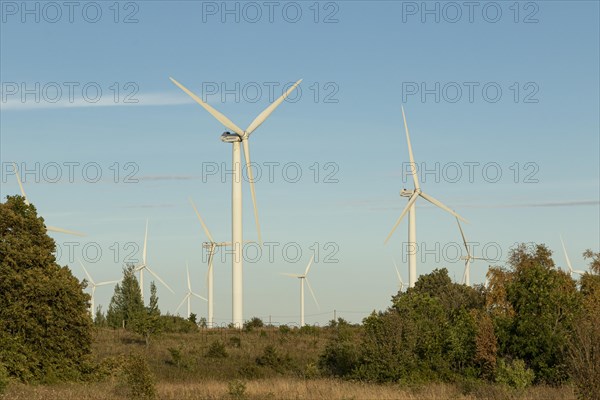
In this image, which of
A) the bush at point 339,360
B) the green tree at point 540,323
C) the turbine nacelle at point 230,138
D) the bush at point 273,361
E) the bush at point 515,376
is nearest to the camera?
the bush at point 515,376

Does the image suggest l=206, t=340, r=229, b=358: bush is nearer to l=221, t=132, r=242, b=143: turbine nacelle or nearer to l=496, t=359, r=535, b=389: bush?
l=221, t=132, r=242, b=143: turbine nacelle

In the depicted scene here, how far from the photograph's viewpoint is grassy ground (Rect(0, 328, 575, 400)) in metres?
36.1

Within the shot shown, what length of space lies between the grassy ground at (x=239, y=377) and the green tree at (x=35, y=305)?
88.1 inches

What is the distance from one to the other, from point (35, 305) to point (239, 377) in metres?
15.9

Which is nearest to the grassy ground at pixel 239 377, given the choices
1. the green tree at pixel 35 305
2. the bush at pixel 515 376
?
the bush at pixel 515 376

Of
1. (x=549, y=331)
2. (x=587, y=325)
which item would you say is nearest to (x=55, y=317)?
(x=549, y=331)

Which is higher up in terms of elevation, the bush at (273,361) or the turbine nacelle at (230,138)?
the turbine nacelle at (230,138)

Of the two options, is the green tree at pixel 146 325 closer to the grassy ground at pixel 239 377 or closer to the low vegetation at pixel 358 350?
the grassy ground at pixel 239 377

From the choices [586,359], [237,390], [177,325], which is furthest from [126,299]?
[586,359]

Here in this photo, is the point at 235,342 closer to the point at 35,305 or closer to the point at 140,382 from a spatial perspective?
the point at 35,305

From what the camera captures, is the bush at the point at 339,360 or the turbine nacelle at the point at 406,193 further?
the turbine nacelle at the point at 406,193

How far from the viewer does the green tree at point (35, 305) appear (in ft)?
147

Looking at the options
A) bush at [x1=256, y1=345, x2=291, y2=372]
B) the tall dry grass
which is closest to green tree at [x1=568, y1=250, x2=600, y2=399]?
the tall dry grass

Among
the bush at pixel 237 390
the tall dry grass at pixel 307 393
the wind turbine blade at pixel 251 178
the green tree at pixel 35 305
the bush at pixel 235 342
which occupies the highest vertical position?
the wind turbine blade at pixel 251 178
